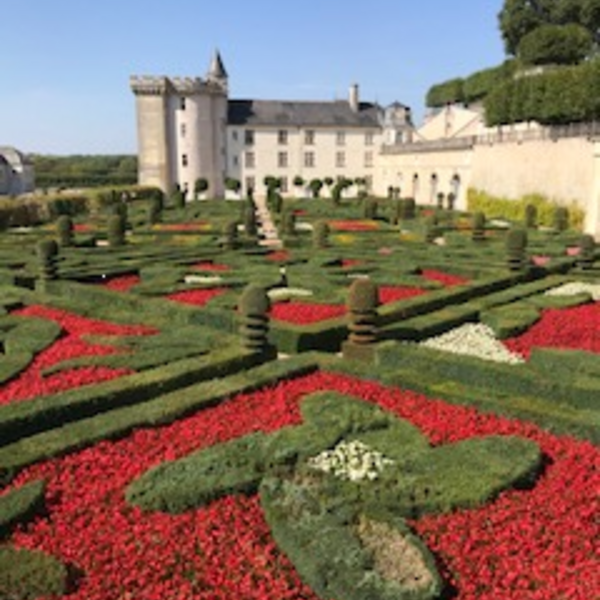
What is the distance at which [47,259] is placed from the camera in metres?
17.5

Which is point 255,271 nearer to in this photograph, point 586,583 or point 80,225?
point 586,583

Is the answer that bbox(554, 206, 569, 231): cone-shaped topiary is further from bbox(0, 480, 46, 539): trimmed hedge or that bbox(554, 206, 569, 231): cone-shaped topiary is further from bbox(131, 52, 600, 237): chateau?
bbox(0, 480, 46, 539): trimmed hedge

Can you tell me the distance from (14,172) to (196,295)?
6997 centimetres

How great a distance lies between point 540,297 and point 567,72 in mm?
25498

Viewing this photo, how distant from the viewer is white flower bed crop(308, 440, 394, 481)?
7.11 metres

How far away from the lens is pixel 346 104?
239 feet

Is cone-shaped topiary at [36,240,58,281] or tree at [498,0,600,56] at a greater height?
tree at [498,0,600,56]

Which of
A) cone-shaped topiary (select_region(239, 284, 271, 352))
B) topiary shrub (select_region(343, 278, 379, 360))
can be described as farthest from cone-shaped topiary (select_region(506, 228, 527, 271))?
cone-shaped topiary (select_region(239, 284, 271, 352))

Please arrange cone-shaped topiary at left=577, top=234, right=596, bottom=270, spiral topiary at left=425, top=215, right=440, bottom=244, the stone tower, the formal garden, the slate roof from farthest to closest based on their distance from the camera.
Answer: the slate roof → the stone tower → spiral topiary at left=425, top=215, right=440, bottom=244 → cone-shaped topiary at left=577, top=234, right=596, bottom=270 → the formal garden

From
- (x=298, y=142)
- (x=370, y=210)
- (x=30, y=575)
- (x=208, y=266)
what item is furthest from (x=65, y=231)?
(x=298, y=142)

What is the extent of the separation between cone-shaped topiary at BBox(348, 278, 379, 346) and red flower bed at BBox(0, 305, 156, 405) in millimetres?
3811

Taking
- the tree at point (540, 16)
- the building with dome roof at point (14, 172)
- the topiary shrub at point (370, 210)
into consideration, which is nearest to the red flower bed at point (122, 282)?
the topiary shrub at point (370, 210)

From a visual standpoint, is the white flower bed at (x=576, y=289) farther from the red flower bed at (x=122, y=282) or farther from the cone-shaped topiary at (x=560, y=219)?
the cone-shaped topiary at (x=560, y=219)

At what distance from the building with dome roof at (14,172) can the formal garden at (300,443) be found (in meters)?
65.8
